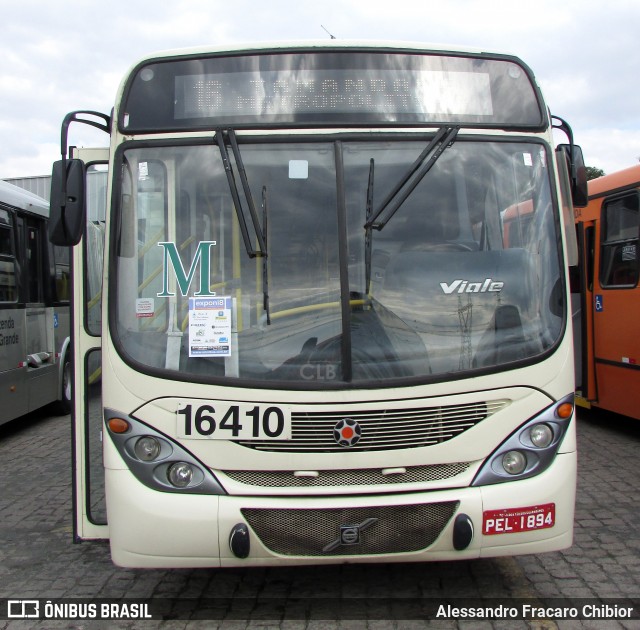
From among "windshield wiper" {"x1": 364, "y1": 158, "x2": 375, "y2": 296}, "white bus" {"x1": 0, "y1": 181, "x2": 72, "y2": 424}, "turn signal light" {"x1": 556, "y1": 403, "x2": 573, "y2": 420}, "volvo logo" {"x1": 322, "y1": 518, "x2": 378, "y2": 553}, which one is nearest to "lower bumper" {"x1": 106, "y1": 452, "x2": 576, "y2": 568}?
"volvo logo" {"x1": 322, "y1": 518, "x2": 378, "y2": 553}

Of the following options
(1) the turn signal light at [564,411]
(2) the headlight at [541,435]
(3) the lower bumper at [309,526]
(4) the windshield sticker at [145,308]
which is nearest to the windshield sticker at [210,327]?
(4) the windshield sticker at [145,308]

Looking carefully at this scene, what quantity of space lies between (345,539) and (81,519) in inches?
62.3

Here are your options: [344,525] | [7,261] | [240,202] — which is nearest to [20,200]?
[7,261]

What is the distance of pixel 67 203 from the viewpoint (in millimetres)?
3809

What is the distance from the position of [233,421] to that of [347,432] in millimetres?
542

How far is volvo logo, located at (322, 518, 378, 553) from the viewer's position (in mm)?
3449

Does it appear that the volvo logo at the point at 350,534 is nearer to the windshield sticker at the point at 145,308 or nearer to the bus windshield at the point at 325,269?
the bus windshield at the point at 325,269

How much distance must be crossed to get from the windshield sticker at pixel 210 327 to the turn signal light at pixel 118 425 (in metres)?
0.46

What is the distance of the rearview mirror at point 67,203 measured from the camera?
3.75 m

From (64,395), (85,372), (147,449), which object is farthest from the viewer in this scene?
(64,395)

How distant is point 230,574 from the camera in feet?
14.5

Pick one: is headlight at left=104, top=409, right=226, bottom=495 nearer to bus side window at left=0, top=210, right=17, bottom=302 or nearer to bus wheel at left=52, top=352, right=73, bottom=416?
bus side window at left=0, top=210, right=17, bottom=302

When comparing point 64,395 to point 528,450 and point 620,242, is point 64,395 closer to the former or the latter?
point 620,242

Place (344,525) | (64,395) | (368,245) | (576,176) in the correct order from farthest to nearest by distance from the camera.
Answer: (64,395), (576,176), (368,245), (344,525)
